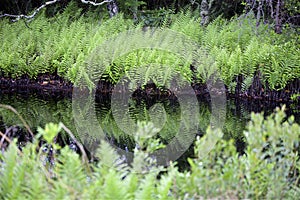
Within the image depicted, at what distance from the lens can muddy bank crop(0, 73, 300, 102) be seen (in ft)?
23.5

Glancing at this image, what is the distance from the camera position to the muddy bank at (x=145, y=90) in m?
7.16

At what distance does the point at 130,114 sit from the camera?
19.9 feet

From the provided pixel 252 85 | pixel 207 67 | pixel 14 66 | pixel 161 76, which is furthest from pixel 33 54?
pixel 252 85

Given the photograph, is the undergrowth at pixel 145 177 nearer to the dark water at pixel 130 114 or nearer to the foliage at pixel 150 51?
the dark water at pixel 130 114

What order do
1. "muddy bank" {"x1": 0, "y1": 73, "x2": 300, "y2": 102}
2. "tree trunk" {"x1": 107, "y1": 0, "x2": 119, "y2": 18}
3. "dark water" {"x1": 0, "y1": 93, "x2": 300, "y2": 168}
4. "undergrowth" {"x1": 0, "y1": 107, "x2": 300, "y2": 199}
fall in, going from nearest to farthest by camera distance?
"undergrowth" {"x1": 0, "y1": 107, "x2": 300, "y2": 199} → "dark water" {"x1": 0, "y1": 93, "x2": 300, "y2": 168} → "muddy bank" {"x1": 0, "y1": 73, "x2": 300, "y2": 102} → "tree trunk" {"x1": 107, "y1": 0, "x2": 119, "y2": 18}

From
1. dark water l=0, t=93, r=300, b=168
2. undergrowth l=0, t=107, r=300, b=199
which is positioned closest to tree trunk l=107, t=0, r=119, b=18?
dark water l=0, t=93, r=300, b=168

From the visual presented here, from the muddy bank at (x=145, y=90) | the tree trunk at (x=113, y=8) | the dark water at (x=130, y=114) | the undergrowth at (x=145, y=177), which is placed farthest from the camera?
the tree trunk at (x=113, y=8)

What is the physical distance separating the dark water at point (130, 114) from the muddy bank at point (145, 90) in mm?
326

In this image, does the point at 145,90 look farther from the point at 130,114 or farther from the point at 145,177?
the point at 145,177

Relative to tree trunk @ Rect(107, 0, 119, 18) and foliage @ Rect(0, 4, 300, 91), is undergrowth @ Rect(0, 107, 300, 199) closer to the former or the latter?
foliage @ Rect(0, 4, 300, 91)

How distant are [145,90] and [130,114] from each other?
1412 millimetres

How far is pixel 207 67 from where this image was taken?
737 centimetres

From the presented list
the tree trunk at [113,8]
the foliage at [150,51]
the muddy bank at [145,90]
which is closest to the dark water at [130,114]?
the muddy bank at [145,90]

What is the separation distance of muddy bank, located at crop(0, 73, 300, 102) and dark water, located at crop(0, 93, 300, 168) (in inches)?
12.8
